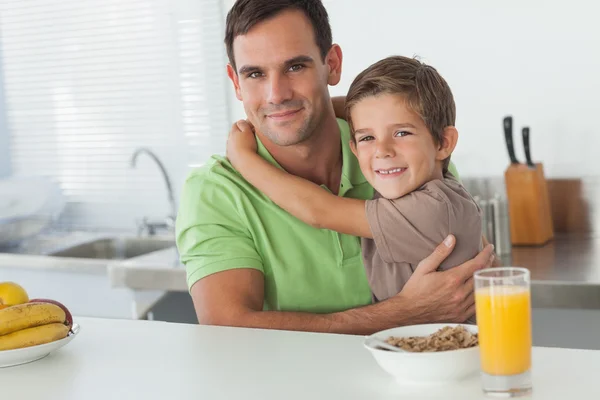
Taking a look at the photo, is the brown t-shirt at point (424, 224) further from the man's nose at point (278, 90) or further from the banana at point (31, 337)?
the banana at point (31, 337)

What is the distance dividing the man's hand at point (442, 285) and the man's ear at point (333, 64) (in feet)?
1.69

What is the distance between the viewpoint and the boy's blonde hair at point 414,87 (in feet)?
5.30

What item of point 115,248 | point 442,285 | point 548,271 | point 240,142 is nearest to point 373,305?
point 442,285

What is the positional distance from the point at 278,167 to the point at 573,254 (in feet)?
3.94

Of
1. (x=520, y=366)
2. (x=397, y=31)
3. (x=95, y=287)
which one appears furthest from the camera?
(x=95, y=287)

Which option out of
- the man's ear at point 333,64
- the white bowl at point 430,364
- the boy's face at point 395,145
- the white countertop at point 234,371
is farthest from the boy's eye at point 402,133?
the white bowl at point 430,364

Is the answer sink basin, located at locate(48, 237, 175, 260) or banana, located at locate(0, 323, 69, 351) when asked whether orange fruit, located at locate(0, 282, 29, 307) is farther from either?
sink basin, located at locate(48, 237, 175, 260)

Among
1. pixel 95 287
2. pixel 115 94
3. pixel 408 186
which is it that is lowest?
pixel 95 287

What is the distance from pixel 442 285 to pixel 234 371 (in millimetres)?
533

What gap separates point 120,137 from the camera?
3814 millimetres

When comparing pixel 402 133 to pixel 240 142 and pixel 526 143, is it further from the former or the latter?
pixel 526 143

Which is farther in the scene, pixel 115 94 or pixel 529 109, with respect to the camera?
pixel 115 94

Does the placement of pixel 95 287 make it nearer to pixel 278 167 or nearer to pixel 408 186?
pixel 278 167

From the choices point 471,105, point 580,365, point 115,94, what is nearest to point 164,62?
point 115,94
